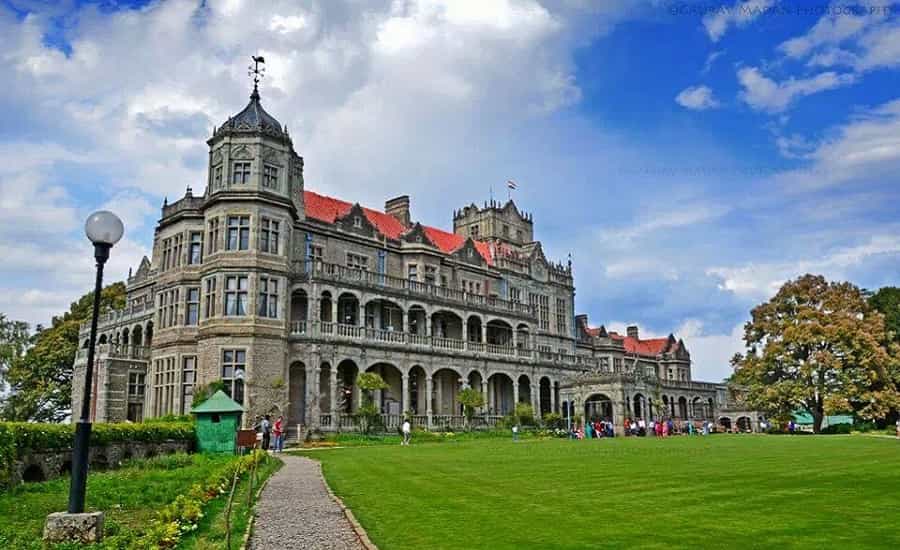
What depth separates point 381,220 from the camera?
178ft

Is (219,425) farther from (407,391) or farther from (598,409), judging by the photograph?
(598,409)

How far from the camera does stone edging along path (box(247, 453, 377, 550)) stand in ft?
32.4

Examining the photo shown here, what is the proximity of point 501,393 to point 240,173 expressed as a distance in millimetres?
25923

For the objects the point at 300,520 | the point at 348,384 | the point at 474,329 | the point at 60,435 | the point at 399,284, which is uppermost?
the point at 399,284

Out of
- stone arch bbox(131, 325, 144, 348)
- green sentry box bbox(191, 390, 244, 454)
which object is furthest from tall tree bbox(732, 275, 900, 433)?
stone arch bbox(131, 325, 144, 348)

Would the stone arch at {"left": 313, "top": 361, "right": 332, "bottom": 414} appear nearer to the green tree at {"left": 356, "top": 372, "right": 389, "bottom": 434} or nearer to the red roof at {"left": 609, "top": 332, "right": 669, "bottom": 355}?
the green tree at {"left": 356, "top": 372, "right": 389, "bottom": 434}

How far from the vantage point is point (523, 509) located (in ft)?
39.0

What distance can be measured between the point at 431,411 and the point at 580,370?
18.0 meters

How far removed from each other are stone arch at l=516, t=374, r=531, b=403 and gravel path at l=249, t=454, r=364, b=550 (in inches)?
1558

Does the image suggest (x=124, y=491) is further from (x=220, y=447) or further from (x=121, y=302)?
(x=121, y=302)

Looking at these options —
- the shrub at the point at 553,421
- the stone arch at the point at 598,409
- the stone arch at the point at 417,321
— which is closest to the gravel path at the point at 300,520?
the stone arch at the point at 417,321

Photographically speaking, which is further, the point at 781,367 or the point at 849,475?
the point at 781,367

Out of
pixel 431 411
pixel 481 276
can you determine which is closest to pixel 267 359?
pixel 431 411

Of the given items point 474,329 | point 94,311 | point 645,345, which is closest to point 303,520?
point 94,311
